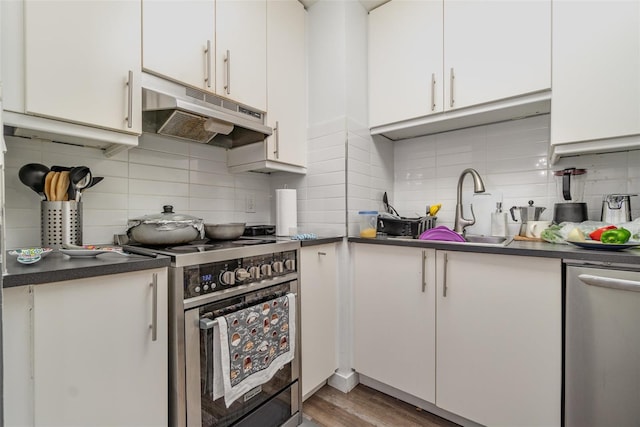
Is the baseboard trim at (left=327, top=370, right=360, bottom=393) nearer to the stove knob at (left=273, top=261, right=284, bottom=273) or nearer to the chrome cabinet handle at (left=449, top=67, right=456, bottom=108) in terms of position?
the stove knob at (left=273, top=261, right=284, bottom=273)

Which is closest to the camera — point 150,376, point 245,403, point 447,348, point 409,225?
point 150,376

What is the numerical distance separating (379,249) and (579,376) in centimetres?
95

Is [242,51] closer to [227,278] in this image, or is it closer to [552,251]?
[227,278]

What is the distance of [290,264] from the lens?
1.44 m

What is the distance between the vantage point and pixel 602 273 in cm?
105

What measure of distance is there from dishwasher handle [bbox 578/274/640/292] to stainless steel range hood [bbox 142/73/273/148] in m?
1.56

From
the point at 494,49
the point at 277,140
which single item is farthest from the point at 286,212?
the point at 494,49

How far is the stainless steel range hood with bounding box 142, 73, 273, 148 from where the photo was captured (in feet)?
4.01

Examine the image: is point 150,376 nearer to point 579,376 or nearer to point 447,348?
point 447,348

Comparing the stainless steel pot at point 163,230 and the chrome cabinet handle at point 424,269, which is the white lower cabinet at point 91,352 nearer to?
the stainless steel pot at point 163,230

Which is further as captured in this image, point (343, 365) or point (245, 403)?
point (343, 365)

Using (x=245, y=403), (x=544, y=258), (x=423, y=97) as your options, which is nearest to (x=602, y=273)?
(x=544, y=258)

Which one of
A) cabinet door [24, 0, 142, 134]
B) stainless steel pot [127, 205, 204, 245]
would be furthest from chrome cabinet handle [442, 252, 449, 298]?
cabinet door [24, 0, 142, 134]

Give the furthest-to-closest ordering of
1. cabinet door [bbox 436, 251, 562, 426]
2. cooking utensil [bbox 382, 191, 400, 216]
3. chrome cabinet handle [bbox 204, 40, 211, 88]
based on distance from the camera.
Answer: cooking utensil [bbox 382, 191, 400, 216], chrome cabinet handle [bbox 204, 40, 211, 88], cabinet door [bbox 436, 251, 562, 426]
